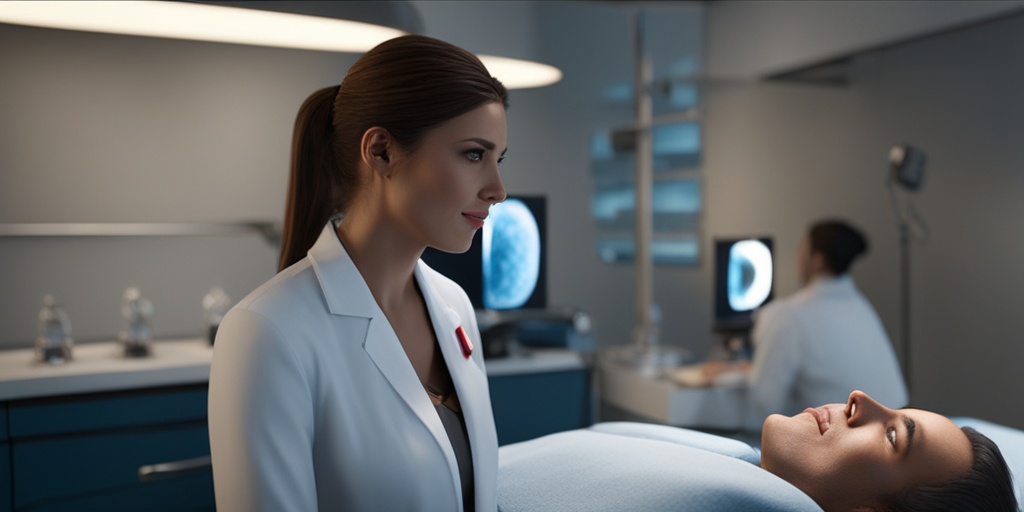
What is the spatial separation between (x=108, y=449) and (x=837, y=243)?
87.5 inches

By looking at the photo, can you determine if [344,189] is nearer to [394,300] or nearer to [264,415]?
A: [394,300]

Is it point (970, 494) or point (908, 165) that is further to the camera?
point (908, 165)

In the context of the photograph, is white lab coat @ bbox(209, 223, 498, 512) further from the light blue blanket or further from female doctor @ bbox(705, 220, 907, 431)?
female doctor @ bbox(705, 220, 907, 431)

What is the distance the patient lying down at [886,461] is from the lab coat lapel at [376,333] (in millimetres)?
502

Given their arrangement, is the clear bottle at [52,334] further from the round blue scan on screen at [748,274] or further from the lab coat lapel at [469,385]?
the round blue scan on screen at [748,274]

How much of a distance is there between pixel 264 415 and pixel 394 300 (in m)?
0.31

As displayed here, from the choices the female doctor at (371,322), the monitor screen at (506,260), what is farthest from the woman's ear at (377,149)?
the monitor screen at (506,260)

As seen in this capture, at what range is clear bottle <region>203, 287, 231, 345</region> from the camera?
2318mm

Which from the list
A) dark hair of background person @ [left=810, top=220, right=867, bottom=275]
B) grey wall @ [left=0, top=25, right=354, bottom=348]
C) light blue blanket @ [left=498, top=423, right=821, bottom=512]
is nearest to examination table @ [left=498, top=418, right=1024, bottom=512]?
light blue blanket @ [left=498, top=423, right=821, bottom=512]

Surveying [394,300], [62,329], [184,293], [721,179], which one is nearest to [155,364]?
[62,329]

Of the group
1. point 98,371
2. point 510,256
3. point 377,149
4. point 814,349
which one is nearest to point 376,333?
point 377,149

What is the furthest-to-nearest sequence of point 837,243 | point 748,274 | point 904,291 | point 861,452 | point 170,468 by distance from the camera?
1. point 748,274
2. point 837,243
3. point 904,291
4. point 170,468
5. point 861,452

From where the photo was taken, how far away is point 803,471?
3.90ft

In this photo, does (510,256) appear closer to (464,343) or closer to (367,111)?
(464,343)
